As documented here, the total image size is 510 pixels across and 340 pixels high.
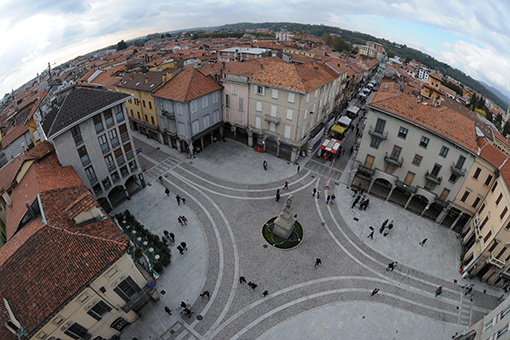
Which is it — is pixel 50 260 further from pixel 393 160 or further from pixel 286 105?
pixel 393 160

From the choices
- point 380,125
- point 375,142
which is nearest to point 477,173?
point 375,142

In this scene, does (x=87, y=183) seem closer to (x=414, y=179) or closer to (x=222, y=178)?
(x=222, y=178)

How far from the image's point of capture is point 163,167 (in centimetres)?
4094

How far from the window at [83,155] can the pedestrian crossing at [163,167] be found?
1146cm

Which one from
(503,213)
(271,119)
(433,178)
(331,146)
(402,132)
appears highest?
(402,132)

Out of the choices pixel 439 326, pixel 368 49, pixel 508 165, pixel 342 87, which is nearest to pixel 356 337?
pixel 439 326

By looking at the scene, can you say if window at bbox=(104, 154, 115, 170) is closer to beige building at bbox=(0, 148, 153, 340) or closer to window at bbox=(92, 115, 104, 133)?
window at bbox=(92, 115, 104, 133)

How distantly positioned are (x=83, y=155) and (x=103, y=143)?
8.62 ft

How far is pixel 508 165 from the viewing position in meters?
26.0

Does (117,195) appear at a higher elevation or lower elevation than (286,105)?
lower

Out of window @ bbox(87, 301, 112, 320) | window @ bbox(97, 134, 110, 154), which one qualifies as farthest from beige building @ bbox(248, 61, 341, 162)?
window @ bbox(87, 301, 112, 320)

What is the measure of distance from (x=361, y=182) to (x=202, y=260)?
2756 cm

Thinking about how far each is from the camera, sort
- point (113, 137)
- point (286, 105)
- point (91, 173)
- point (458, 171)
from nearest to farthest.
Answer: point (458, 171)
point (91, 173)
point (113, 137)
point (286, 105)

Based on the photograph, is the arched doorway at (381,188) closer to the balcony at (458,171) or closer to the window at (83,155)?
the balcony at (458,171)
